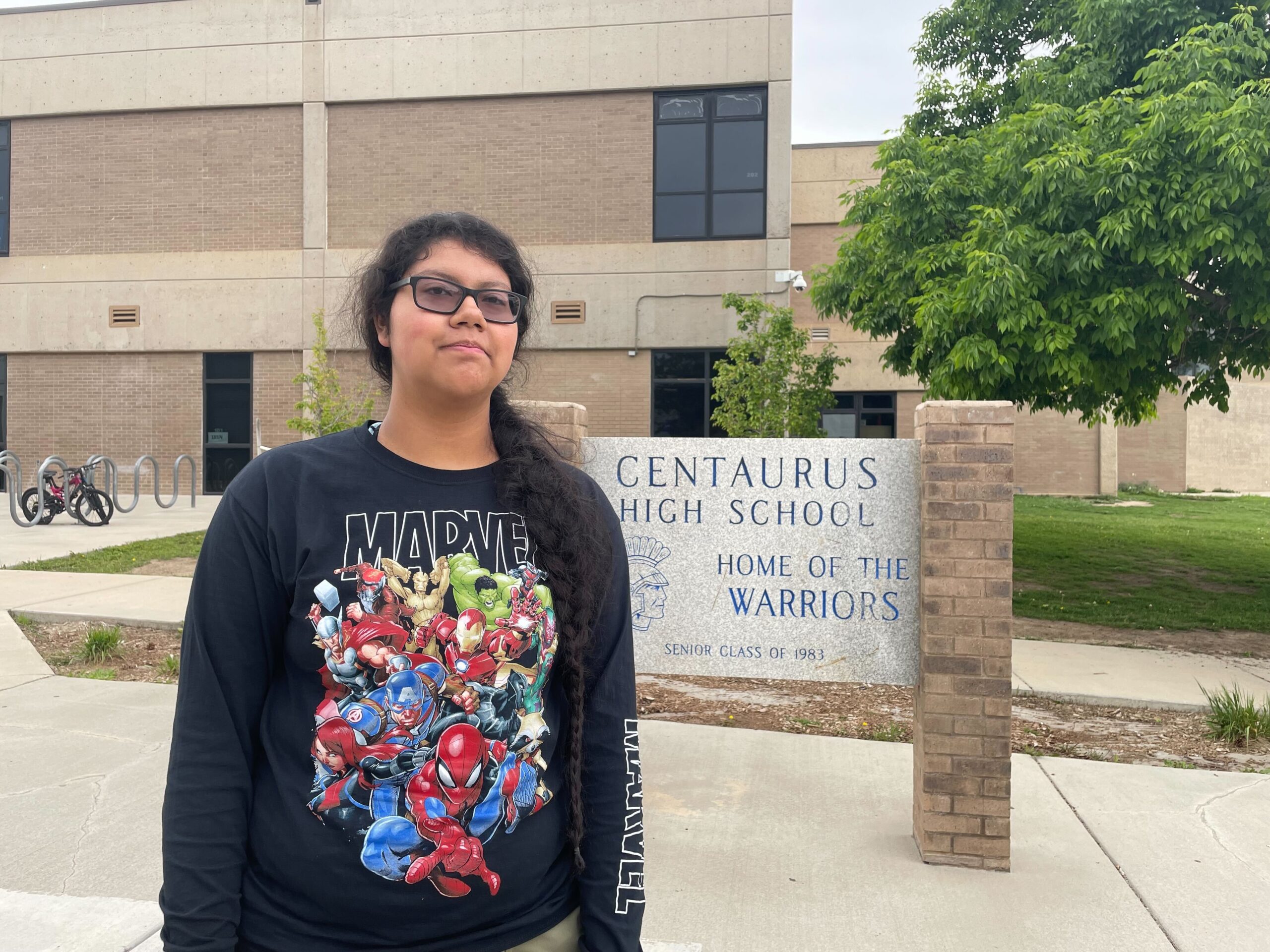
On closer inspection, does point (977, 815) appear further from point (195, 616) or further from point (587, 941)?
point (195, 616)

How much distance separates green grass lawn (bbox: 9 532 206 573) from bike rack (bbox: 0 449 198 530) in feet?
8.49

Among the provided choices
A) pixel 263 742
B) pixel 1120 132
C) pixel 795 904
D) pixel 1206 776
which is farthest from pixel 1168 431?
pixel 263 742

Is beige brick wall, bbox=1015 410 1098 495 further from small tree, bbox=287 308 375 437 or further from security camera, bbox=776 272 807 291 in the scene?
small tree, bbox=287 308 375 437

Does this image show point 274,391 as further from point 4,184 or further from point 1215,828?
point 1215,828

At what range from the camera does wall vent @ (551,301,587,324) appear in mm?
19062

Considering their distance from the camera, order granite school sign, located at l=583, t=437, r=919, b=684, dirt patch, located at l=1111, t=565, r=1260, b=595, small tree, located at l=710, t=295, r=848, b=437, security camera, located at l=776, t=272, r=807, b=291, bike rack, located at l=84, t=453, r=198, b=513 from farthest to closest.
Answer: security camera, located at l=776, t=272, r=807, b=291, bike rack, located at l=84, t=453, r=198, b=513, small tree, located at l=710, t=295, r=848, b=437, dirt patch, located at l=1111, t=565, r=1260, b=595, granite school sign, located at l=583, t=437, r=919, b=684

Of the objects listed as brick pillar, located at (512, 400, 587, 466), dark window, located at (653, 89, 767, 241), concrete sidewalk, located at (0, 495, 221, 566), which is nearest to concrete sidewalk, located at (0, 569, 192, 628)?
concrete sidewalk, located at (0, 495, 221, 566)

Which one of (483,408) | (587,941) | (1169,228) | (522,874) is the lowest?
(587,941)

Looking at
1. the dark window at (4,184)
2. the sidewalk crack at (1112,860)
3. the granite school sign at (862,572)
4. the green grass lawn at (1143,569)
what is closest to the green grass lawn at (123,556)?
the granite school sign at (862,572)

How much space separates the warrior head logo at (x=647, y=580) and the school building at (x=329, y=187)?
45.9ft

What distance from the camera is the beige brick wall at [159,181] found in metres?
19.7

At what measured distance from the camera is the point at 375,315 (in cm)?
190

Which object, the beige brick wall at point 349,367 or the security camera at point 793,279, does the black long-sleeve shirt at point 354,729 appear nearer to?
the security camera at point 793,279

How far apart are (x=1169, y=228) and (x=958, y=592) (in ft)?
19.5
